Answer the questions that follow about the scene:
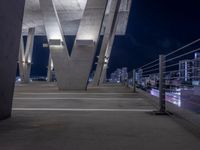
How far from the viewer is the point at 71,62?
47.1ft

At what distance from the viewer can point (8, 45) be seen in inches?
184

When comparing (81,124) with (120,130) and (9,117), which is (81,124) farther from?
(9,117)

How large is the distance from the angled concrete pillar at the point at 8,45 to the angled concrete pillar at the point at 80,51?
9087 mm

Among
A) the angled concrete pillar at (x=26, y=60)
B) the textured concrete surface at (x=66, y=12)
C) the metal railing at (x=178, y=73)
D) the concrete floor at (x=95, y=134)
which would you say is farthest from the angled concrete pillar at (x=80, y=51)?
the angled concrete pillar at (x=26, y=60)

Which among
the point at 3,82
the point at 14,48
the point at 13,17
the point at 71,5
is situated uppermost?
the point at 71,5

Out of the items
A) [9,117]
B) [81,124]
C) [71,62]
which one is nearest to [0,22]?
[9,117]

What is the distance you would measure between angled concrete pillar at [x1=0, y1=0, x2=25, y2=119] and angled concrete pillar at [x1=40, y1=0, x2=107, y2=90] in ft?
29.8

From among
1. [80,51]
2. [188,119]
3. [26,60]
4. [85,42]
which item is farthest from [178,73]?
[26,60]

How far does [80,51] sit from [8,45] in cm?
958

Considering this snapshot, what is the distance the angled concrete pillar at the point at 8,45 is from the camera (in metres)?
4.49

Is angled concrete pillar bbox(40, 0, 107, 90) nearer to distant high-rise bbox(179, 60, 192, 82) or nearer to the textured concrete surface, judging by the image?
distant high-rise bbox(179, 60, 192, 82)

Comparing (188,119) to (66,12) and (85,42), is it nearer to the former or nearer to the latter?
(85,42)

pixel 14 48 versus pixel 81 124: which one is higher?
pixel 14 48

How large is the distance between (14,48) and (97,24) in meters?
9.58
